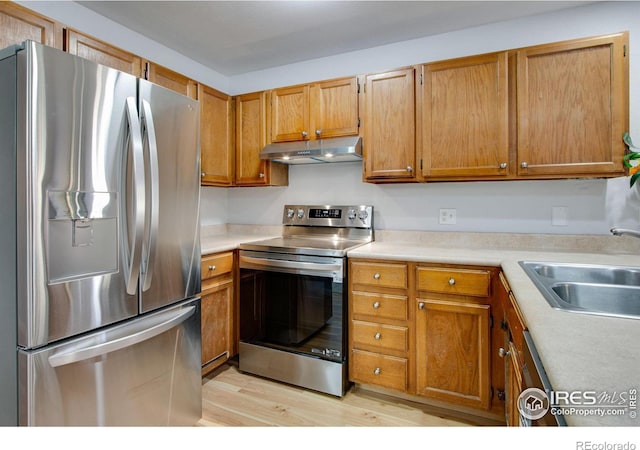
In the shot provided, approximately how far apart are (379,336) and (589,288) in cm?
110

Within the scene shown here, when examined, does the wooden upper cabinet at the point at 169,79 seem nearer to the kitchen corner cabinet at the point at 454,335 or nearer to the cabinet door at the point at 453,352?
the kitchen corner cabinet at the point at 454,335

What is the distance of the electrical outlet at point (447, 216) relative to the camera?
7.93 feet

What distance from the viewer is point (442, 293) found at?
1913 mm

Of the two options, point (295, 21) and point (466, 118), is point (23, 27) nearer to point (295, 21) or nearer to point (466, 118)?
point (295, 21)

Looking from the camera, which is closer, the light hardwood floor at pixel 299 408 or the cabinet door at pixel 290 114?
the light hardwood floor at pixel 299 408

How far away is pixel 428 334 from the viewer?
196 cm

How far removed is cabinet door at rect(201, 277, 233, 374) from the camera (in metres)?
2.20

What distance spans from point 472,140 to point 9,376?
7.99 feet

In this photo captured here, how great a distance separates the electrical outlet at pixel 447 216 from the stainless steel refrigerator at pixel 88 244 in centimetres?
173

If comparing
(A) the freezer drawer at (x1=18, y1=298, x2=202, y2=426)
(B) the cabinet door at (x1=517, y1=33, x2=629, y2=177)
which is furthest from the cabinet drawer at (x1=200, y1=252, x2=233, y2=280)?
(B) the cabinet door at (x1=517, y1=33, x2=629, y2=177)

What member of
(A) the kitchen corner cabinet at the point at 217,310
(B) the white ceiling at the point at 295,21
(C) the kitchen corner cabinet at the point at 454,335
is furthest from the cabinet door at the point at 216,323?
(B) the white ceiling at the point at 295,21

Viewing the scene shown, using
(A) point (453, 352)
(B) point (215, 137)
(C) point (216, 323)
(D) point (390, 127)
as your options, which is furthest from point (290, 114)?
(A) point (453, 352)

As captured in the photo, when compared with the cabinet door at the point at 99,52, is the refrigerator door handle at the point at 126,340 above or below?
below

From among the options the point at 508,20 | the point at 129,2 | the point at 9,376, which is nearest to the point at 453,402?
the point at 9,376
